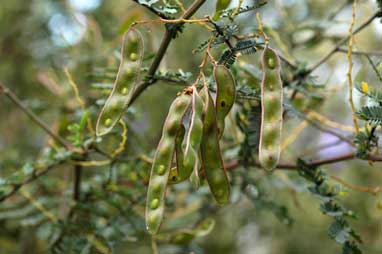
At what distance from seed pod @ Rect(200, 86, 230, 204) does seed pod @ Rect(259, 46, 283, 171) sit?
5 centimetres

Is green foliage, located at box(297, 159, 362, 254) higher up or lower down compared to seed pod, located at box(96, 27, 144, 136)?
lower down

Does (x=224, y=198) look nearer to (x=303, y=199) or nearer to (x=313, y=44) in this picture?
(x=313, y=44)

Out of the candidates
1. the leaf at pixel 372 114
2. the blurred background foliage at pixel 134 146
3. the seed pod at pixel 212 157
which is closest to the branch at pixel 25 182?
the blurred background foliage at pixel 134 146

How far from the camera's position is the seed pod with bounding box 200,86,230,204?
570 mm

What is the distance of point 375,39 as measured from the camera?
5.39ft

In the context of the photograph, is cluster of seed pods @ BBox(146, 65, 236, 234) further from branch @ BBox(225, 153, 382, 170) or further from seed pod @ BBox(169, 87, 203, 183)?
branch @ BBox(225, 153, 382, 170)

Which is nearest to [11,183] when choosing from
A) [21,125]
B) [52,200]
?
[52,200]

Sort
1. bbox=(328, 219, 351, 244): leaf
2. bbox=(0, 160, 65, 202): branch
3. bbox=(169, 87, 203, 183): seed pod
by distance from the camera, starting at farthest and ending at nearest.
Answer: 1. bbox=(0, 160, 65, 202): branch
2. bbox=(328, 219, 351, 244): leaf
3. bbox=(169, 87, 203, 183): seed pod

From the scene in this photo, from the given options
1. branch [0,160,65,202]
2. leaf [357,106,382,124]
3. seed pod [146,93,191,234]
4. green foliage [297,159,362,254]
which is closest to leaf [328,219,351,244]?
green foliage [297,159,362,254]

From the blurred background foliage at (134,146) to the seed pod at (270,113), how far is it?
13cm

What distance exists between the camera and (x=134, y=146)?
1.03 meters

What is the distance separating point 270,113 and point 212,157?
8 centimetres

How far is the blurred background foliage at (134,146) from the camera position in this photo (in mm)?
937

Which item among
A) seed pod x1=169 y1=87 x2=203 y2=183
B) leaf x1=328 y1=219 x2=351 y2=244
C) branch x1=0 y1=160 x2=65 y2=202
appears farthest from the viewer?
branch x1=0 y1=160 x2=65 y2=202
